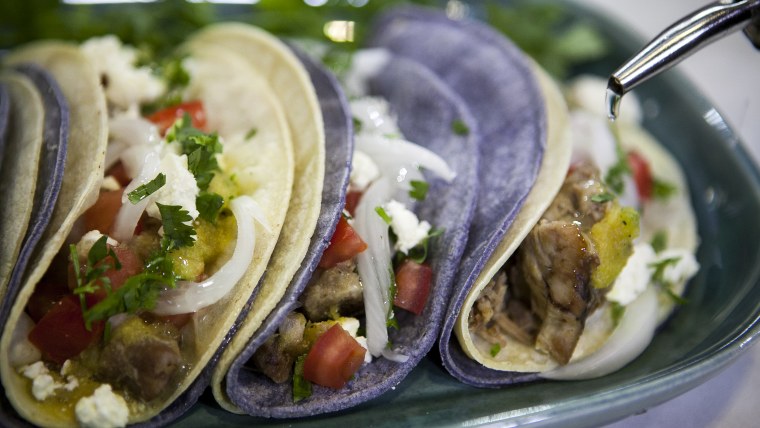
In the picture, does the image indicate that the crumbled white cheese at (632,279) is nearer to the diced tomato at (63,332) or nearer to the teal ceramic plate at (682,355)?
the teal ceramic plate at (682,355)

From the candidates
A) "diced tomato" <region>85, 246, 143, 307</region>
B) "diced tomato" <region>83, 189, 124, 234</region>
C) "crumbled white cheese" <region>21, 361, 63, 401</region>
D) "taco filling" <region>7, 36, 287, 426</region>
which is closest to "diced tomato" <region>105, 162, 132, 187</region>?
"taco filling" <region>7, 36, 287, 426</region>

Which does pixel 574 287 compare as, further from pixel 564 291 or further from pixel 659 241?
pixel 659 241

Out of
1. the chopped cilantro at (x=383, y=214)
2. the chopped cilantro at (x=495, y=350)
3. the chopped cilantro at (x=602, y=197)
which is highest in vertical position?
the chopped cilantro at (x=602, y=197)

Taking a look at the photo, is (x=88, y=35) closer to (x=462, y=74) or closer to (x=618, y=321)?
(x=462, y=74)

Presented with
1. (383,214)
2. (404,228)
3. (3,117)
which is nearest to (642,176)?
(404,228)

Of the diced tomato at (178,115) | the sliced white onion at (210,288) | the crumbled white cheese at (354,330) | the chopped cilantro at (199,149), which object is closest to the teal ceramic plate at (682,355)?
the crumbled white cheese at (354,330)

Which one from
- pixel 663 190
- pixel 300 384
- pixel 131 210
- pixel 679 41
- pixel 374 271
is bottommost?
pixel 300 384
